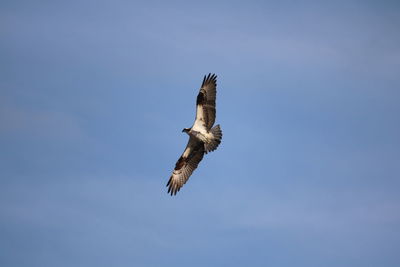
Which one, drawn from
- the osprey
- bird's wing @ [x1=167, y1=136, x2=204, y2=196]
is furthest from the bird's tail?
bird's wing @ [x1=167, y1=136, x2=204, y2=196]

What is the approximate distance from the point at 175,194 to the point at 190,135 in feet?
8.56

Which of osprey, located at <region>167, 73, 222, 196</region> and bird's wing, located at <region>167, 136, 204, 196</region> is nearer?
osprey, located at <region>167, 73, 222, 196</region>

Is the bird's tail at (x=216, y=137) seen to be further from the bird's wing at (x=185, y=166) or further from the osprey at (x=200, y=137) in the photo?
the bird's wing at (x=185, y=166)

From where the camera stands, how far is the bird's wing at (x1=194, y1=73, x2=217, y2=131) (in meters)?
32.7

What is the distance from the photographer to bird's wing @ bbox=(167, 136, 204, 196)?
33.4 m

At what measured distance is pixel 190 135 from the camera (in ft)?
108

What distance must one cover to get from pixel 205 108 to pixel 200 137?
1.20 meters

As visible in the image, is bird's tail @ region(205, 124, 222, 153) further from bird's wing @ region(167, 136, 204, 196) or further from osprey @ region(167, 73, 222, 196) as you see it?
bird's wing @ region(167, 136, 204, 196)

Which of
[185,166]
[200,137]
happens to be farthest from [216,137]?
[185,166]

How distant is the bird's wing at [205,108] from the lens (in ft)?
107

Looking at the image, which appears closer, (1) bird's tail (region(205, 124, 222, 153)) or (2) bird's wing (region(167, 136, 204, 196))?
(1) bird's tail (region(205, 124, 222, 153))

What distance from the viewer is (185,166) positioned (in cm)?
3375

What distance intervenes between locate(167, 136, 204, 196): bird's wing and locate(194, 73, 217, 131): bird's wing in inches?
45.9

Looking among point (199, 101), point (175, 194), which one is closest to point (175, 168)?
point (175, 194)
